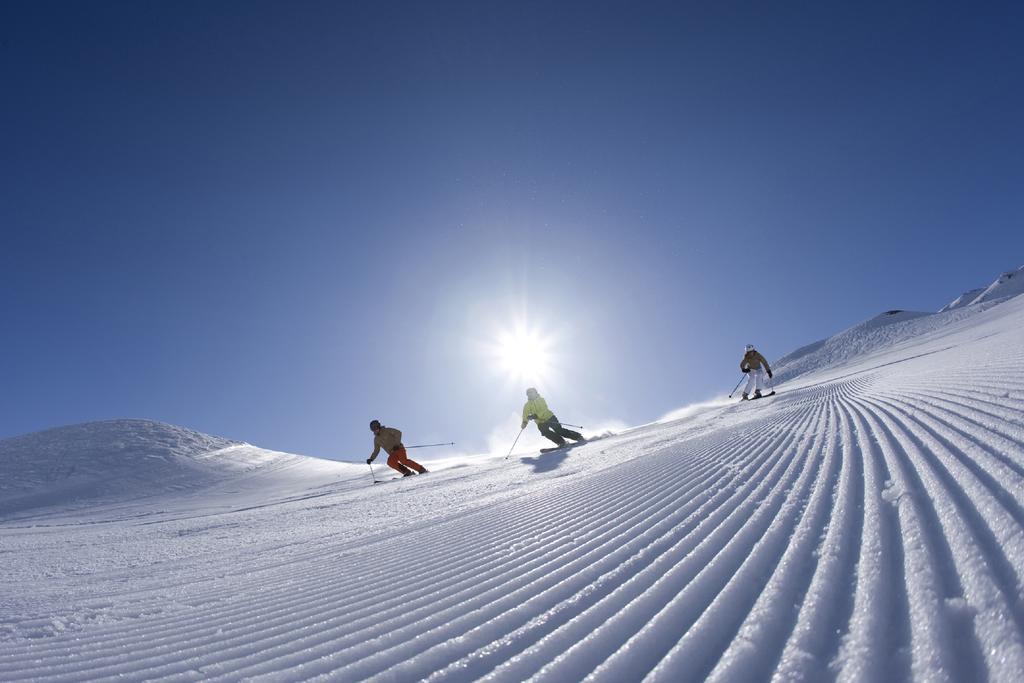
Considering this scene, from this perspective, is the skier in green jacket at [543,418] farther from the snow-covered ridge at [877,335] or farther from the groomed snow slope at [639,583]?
the snow-covered ridge at [877,335]

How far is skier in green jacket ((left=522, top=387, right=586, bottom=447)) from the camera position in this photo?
500 inches

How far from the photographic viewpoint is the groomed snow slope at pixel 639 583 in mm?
1256

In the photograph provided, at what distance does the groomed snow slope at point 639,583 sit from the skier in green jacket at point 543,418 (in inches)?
298

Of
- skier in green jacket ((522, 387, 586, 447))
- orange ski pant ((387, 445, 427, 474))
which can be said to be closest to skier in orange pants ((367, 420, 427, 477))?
orange ski pant ((387, 445, 427, 474))

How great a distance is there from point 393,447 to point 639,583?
1060 centimetres

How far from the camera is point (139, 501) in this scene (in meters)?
10.3

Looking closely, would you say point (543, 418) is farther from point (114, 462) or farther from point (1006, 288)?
point (1006, 288)

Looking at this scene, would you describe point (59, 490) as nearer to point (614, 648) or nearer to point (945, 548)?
point (614, 648)

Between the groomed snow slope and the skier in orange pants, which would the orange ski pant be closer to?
the skier in orange pants

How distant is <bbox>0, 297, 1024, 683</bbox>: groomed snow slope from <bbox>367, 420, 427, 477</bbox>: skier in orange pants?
6692 millimetres

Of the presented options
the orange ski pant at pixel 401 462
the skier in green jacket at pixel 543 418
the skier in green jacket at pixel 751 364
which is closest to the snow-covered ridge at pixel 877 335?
the skier in green jacket at pixel 751 364

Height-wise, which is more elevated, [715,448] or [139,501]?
[139,501]

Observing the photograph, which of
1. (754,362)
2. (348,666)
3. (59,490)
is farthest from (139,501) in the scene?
(754,362)

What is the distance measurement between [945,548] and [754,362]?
54.2ft
